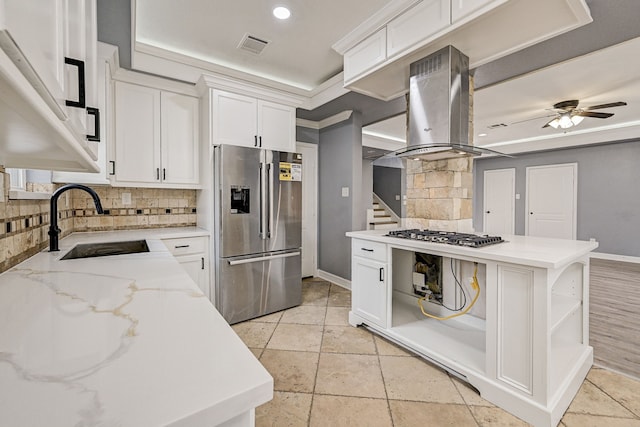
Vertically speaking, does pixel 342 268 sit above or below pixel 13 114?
below

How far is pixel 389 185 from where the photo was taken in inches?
326

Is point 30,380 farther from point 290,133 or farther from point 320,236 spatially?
point 320,236

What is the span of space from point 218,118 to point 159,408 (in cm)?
277

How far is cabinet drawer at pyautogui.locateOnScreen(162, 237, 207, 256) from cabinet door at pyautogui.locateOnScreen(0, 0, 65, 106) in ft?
7.34

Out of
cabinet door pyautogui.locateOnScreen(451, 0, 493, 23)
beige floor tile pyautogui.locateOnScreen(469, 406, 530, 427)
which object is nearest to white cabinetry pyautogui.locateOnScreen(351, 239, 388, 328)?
beige floor tile pyautogui.locateOnScreen(469, 406, 530, 427)

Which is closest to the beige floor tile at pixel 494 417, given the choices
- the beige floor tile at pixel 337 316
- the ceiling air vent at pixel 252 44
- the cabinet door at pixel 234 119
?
the beige floor tile at pixel 337 316

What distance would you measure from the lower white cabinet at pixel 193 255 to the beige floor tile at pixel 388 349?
5.36ft

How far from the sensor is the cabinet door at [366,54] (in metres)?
2.19

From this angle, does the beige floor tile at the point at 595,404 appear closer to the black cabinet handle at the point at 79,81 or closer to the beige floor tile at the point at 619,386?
the beige floor tile at the point at 619,386

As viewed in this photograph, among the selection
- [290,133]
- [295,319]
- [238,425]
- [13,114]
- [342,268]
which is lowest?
[295,319]

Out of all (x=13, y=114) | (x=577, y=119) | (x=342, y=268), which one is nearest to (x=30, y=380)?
(x=13, y=114)

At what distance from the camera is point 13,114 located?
1.65 feet

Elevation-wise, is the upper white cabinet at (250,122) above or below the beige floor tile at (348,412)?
above

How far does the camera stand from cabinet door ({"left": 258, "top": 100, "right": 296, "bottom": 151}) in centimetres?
305
